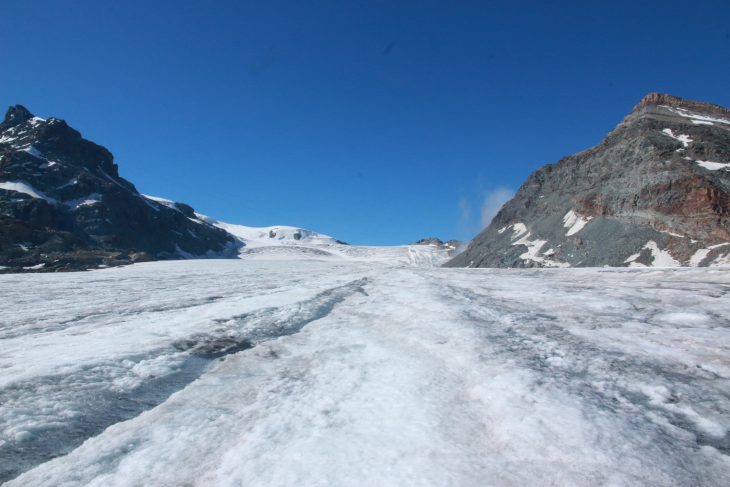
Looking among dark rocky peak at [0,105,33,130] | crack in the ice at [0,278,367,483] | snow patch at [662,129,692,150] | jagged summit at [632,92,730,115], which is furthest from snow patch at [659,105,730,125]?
dark rocky peak at [0,105,33,130]

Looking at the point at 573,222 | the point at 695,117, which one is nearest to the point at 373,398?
the point at 573,222

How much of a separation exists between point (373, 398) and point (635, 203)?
3458 centimetres

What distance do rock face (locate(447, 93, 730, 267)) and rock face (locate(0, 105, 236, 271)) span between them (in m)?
50.7

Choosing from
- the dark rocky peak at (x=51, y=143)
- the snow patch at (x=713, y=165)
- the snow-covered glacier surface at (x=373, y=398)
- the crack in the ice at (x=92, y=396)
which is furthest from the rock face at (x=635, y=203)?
the dark rocky peak at (x=51, y=143)

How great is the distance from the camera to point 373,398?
388cm

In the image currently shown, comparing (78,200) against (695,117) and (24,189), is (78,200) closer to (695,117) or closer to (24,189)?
(24,189)

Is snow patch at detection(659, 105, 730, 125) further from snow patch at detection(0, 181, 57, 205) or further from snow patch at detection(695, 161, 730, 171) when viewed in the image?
snow patch at detection(0, 181, 57, 205)

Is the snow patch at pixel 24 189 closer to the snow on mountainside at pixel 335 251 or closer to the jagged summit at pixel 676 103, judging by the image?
the snow on mountainside at pixel 335 251

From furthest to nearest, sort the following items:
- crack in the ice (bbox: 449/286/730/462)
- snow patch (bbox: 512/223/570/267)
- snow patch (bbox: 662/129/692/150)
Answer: snow patch (bbox: 662/129/692/150)
snow patch (bbox: 512/223/570/267)
crack in the ice (bbox: 449/286/730/462)

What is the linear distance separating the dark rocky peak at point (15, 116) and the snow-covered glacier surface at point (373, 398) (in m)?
147

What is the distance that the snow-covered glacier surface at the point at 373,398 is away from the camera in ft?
9.03

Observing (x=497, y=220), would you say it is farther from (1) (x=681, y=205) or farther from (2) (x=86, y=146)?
(2) (x=86, y=146)

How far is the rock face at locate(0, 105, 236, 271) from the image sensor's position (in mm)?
84375

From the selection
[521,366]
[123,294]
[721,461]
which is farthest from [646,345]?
[123,294]
